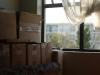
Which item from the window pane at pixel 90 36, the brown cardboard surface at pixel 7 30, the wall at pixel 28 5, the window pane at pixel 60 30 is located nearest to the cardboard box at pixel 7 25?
the brown cardboard surface at pixel 7 30

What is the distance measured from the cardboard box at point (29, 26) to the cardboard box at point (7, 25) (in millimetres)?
116

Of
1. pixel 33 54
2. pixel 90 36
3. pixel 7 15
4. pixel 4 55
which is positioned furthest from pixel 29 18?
pixel 90 36

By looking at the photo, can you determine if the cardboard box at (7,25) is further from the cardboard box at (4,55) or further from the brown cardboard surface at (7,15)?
the cardboard box at (4,55)

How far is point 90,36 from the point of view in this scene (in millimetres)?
2197

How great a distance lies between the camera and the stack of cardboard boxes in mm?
1355

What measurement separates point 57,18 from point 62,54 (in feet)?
2.85

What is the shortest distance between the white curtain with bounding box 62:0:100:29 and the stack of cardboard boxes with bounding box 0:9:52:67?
0.60 m

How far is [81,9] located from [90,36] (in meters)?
0.63

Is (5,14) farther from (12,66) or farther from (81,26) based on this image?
(81,26)

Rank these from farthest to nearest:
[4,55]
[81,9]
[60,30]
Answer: [60,30]
[81,9]
[4,55]

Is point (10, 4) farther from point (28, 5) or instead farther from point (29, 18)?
point (29, 18)

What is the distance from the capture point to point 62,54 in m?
1.87

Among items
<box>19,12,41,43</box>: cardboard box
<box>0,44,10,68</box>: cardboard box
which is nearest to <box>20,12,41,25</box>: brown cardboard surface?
<box>19,12,41,43</box>: cardboard box

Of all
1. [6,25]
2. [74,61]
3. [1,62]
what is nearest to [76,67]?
[74,61]
